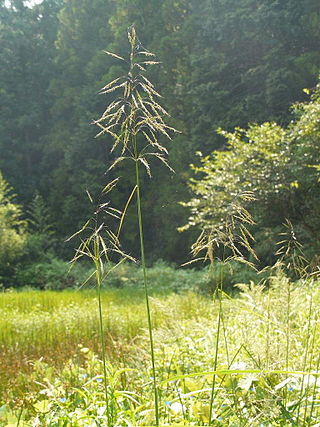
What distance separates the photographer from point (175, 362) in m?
2.88

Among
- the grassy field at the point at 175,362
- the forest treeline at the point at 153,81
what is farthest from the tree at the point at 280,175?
the forest treeline at the point at 153,81

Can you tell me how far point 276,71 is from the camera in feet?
57.5

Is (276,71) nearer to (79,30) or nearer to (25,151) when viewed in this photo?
(79,30)

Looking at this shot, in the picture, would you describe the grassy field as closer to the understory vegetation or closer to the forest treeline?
the understory vegetation

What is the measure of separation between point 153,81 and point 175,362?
743 inches

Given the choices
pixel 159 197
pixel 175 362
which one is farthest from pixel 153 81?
pixel 175 362

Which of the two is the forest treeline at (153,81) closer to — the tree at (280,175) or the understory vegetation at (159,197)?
the understory vegetation at (159,197)

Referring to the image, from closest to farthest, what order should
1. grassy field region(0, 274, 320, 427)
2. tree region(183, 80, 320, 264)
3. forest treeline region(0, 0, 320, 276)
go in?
grassy field region(0, 274, 320, 427), tree region(183, 80, 320, 264), forest treeline region(0, 0, 320, 276)

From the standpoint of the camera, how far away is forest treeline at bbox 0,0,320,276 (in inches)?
713

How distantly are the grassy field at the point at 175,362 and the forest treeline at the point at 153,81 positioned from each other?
23.3ft

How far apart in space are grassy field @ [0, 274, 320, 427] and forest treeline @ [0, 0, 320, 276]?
7090mm

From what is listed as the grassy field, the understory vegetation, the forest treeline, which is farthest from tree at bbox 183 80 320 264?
the forest treeline

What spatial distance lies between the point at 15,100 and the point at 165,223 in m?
11.7

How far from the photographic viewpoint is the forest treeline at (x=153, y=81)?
18109 mm
